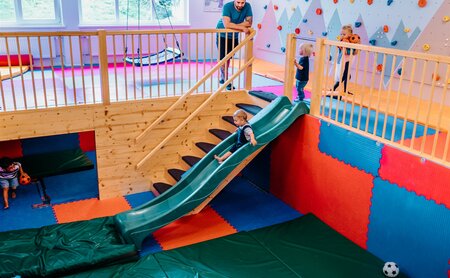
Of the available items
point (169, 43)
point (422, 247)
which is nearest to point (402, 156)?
point (422, 247)

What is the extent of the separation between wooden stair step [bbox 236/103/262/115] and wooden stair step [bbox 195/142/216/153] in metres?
0.73

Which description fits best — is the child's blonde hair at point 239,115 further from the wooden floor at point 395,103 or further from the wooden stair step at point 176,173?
the wooden stair step at point 176,173

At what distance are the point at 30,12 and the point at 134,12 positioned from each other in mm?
2285

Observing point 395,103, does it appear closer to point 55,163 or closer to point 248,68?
point 248,68

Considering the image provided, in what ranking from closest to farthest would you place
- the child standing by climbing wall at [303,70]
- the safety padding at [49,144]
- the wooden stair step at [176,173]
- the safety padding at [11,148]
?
the child standing by climbing wall at [303,70], the wooden stair step at [176,173], the safety padding at [11,148], the safety padding at [49,144]

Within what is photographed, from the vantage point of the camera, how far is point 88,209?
584 centimetres

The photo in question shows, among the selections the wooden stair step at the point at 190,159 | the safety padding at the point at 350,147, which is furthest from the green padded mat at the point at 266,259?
the wooden stair step at the point at 190,159

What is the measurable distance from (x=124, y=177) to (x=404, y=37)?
463 centimetres

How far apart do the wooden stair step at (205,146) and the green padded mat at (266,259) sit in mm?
1518

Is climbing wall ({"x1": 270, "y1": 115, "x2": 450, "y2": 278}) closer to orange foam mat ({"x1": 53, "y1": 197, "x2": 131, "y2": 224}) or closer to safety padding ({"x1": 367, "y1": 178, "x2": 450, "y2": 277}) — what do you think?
safety padding ({"x1": 367, "y1": 178, "x2": 450, "y2": 277})

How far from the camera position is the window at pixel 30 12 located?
9.41 metres

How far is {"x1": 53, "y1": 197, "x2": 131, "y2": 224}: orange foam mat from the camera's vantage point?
560 centimetres

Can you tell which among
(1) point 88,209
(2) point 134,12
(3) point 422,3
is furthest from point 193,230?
(2) point 134,12

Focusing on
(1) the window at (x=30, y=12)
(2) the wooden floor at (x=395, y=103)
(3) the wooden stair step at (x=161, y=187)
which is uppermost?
(1) the window at (x=30, y=12)
